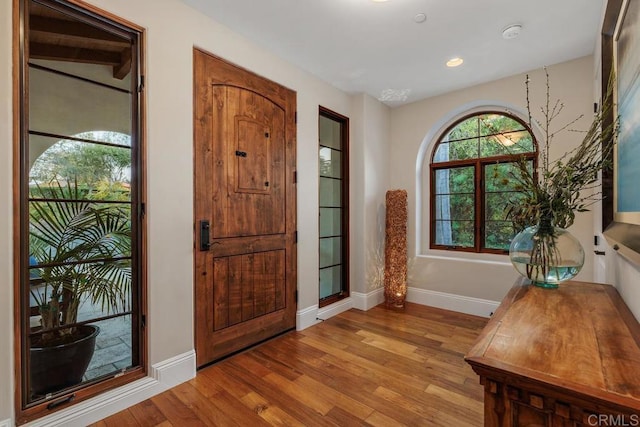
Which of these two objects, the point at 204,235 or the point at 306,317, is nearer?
the point at 204,235

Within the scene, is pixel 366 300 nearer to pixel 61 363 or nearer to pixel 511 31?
pixel 61 363

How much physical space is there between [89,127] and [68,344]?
1.29 metres

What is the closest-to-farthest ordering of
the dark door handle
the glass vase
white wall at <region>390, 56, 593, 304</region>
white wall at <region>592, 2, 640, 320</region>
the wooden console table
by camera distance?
1. the wooden console table
2. white wall at <region>592, 2, 640, 320</region>
3. the glass vase
4. the dark door handle
5. white wall at <region>390, 56, 593, 304</region>

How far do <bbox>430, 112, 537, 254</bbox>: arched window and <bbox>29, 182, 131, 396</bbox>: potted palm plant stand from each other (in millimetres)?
3534

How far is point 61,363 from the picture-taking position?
1722 millimetres

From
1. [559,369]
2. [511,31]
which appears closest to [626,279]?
[559,369]

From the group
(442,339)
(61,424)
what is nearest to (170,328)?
(61,424)

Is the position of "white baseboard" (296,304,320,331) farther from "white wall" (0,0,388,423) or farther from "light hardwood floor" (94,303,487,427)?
"white wall" (0,0,388,423)

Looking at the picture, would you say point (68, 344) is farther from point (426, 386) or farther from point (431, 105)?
point (431, 105)

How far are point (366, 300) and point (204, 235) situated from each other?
2.23 m

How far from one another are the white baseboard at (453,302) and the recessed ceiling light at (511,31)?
269cm

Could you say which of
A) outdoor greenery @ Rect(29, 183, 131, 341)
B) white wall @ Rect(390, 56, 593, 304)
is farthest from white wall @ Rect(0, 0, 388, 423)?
white wall @ Rect(390, 56, 593, 304)

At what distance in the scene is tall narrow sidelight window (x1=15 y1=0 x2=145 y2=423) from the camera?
1.60 metres

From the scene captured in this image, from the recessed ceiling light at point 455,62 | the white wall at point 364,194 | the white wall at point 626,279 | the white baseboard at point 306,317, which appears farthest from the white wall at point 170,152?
the white wall at point 626,279
